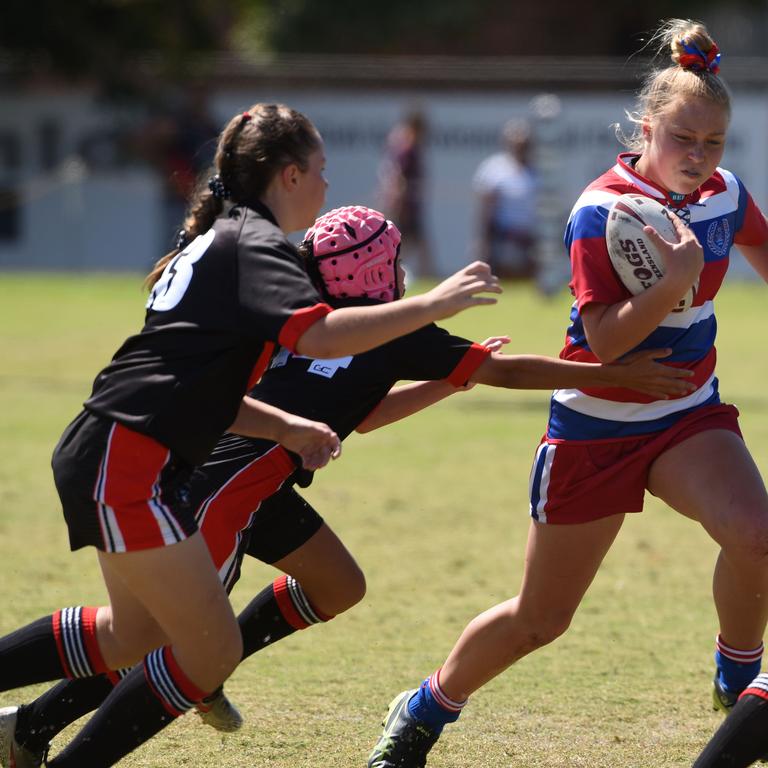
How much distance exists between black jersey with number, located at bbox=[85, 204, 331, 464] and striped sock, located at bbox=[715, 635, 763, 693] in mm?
1654

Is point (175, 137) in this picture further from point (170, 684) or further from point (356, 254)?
point (170, 684)

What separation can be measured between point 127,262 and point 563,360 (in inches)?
749

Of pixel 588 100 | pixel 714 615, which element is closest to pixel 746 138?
pixel 588 100

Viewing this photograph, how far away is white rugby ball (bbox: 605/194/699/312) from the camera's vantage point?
3775 mm

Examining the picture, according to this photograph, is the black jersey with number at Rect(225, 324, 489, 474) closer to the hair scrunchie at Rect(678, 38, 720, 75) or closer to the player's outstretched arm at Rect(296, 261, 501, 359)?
the player's outstretched arm at Rect(296, 261, 501, 359)

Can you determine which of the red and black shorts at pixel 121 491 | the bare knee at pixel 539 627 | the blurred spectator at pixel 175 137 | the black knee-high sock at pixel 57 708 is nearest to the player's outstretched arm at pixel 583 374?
the bare knee at pixel 539 627

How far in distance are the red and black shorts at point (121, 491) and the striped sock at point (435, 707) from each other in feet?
3.11

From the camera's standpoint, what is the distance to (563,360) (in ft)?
12.7

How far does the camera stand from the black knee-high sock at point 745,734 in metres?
3.39

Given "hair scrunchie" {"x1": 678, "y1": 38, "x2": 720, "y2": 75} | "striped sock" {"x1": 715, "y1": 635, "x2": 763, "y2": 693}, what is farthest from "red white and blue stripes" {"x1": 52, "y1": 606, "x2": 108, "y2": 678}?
"hair scrunchie" {"x1": 678, "y1": 38, "x2": 720, "y2": 75}

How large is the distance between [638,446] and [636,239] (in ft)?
1.89

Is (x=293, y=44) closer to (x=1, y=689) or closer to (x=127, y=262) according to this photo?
(x=127, y=262)

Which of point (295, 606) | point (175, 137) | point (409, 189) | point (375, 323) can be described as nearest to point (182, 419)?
point (375, 323)

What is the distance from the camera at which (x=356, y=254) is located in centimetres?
396
